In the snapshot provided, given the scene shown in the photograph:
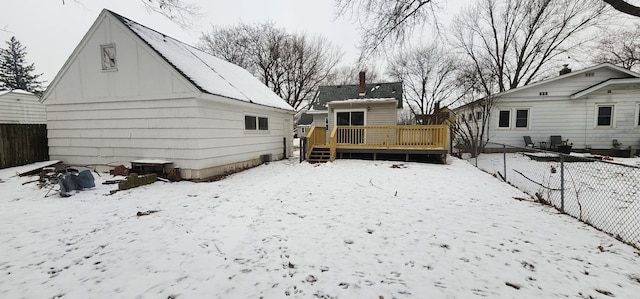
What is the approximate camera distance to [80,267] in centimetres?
269

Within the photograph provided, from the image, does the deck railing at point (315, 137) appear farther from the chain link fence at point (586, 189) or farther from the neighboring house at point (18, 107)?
Result: the neighboring house at point (18, 107)

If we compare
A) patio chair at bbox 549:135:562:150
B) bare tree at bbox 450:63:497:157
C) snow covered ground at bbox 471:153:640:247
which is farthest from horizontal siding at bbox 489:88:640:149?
snow covered ground at bbox 471:153:640:247

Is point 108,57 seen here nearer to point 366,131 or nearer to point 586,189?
point 366,131

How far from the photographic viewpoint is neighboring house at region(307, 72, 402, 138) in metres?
14.1

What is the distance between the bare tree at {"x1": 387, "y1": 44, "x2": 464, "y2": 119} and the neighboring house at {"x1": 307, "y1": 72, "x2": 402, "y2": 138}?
10.7 meters

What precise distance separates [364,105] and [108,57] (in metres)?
11.4

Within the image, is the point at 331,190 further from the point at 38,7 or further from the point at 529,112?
the point at 529,112

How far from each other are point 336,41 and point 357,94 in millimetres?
15072

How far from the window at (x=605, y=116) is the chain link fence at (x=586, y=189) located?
402cm

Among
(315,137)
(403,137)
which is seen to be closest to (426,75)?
(403,137)

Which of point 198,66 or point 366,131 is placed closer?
point 198,66

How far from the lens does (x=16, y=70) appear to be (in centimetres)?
3198

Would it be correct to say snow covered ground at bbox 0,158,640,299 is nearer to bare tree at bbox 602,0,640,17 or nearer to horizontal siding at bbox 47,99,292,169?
horizontal siding at bbox 47,99,292,169

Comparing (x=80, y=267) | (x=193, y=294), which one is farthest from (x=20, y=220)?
(x=193, y=294)
